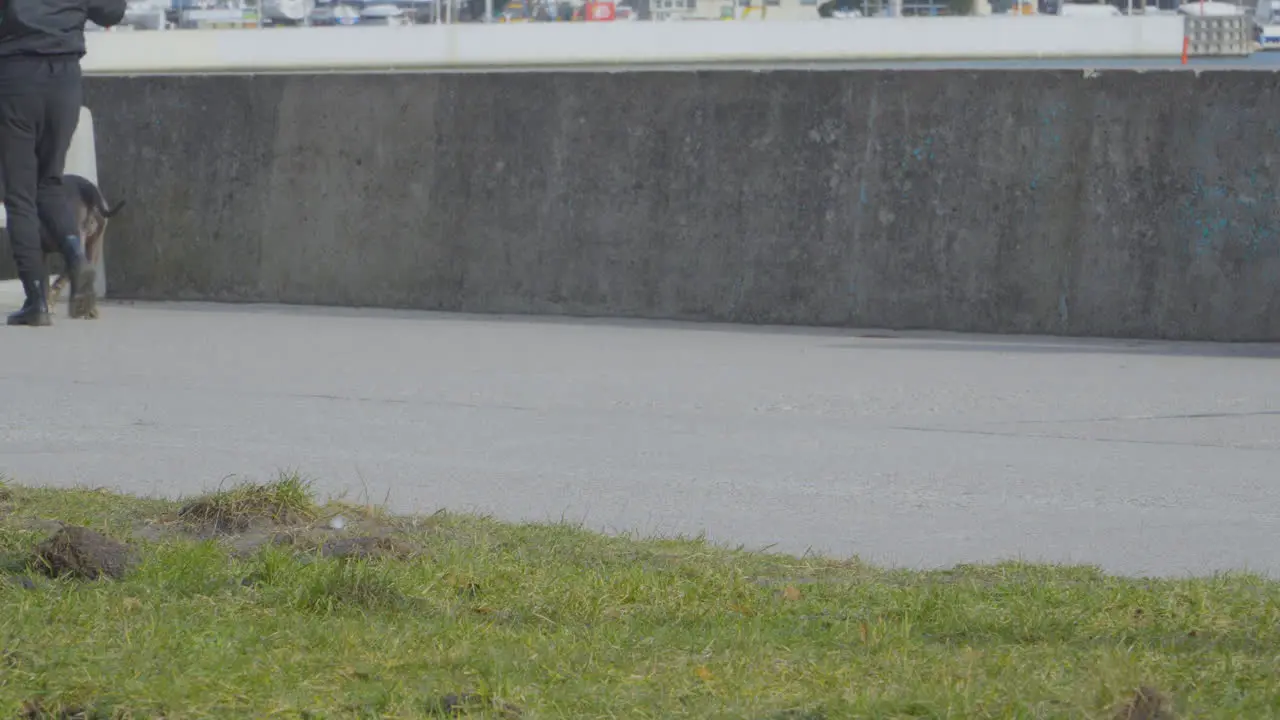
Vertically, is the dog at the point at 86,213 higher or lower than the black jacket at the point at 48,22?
lower

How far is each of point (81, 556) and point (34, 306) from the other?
22.3 feet

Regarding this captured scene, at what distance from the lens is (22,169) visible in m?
11.2

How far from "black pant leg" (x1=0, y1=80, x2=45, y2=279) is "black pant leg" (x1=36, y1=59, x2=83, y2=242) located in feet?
0.14

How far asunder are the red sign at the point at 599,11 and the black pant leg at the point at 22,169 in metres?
50.8

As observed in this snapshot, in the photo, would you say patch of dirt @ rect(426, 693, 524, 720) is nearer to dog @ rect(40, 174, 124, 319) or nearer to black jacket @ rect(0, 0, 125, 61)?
black jacket @ rect(0, 0, 125, 61)

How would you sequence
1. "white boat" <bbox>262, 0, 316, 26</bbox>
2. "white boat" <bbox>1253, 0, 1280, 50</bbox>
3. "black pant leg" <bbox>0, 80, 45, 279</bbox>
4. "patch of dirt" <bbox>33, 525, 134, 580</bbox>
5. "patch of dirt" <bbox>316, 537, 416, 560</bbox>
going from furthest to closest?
"white boat" <bbox>1253, 0, 1280, 50</bbox> → "white boat" <bbox>262, 0, 316, 26</bbox> → "black pant leg" <bbox>0, 80, 45, 279</bbox> → "patch of dirt" <bbox>316, 537, 416, 560</bbox> → "patch of dirt" <bbox>33, 525, 134, 580</bbox>

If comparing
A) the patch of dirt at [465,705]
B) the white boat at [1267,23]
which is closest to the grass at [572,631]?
the patch of dirt at [465,705]

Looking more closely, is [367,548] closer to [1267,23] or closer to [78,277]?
[78,277]

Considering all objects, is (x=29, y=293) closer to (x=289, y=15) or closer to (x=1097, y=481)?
(x=1097, y=481)

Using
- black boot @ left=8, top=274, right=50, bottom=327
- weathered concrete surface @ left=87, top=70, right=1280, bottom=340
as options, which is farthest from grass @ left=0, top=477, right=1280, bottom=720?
black boot @ left=8, top=274, right=50, bottom=327

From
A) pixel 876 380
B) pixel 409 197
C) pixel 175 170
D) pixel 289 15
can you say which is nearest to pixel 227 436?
pixel 876 380

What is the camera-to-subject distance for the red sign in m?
61.6

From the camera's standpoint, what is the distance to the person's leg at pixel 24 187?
11.0 metres

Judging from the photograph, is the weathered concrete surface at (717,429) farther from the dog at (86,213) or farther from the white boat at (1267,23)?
the white boat at (1267,23)
